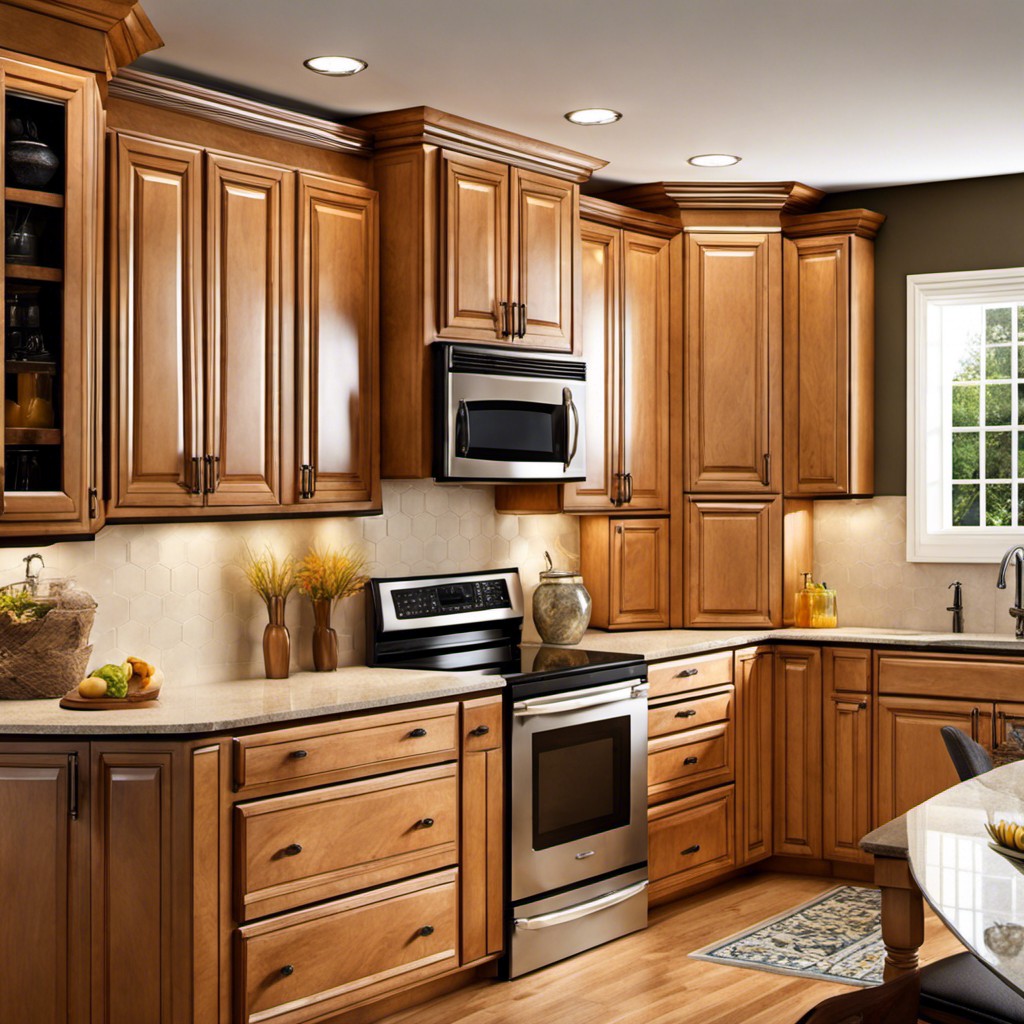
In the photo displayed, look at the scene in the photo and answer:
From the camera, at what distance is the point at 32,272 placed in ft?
10.5

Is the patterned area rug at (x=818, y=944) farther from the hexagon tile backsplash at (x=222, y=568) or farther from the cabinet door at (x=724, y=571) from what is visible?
the hexagon tile backsplash at (x=222, y=568)

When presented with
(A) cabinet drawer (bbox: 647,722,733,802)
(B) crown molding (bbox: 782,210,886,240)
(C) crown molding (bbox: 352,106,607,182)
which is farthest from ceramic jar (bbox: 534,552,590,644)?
(B) crown molding (bbox: 782,210,886,240)

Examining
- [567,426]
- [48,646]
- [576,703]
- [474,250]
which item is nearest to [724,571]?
[567,426]

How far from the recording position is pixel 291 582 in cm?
414

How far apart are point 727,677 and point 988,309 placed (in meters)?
1.82

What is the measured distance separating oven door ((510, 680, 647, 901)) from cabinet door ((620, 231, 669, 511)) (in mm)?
1031

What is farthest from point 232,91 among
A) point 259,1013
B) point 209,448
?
point 259,1013

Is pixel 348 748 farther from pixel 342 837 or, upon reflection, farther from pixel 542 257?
pixel 542 257

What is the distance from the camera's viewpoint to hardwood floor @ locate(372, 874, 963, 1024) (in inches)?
147

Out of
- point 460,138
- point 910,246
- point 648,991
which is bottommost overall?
point 648,991

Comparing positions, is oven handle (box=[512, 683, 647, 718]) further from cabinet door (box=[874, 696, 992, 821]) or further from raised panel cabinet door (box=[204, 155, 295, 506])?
cabinet door (box=[874, 696, 992, 821])

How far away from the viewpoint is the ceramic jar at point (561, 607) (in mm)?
4770

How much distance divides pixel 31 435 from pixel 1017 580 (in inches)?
141

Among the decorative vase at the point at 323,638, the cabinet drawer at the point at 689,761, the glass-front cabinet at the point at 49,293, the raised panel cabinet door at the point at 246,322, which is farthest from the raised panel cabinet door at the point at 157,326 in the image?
the cabinet drawer at the point at 689,761
